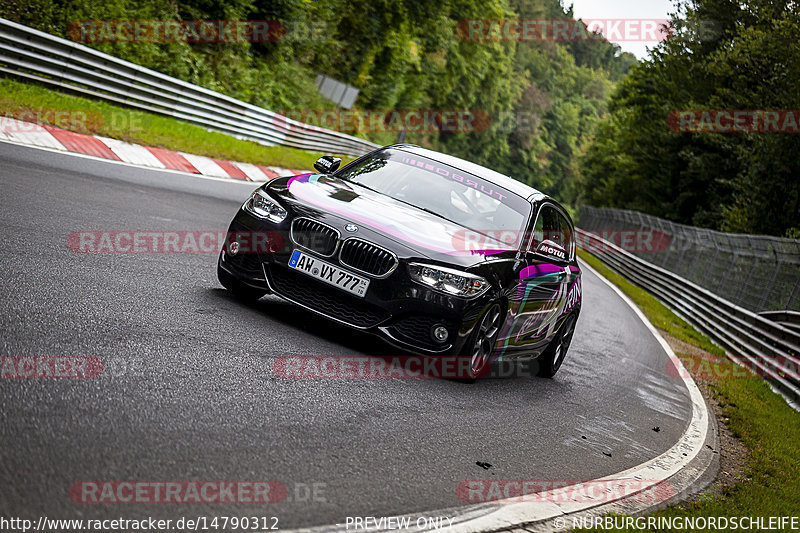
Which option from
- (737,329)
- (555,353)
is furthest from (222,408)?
(737,329)

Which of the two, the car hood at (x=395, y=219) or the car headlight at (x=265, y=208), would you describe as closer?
the car hood at (x=395, y=219)

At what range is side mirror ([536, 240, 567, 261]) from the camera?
7.85m

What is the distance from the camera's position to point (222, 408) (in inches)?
180

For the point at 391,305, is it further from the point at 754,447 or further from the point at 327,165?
the point at 754,447

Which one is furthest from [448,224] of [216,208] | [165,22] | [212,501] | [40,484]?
[165,22]

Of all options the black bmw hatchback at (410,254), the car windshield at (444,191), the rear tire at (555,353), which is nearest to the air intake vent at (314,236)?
the black bmw hatchback at (410,254)

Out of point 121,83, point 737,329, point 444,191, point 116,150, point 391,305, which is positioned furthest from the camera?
→ point 121,83

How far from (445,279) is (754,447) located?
3.77 m

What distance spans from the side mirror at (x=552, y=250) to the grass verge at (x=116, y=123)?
30.2 ft

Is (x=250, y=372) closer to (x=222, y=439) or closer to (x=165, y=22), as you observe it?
(x=222, y=439)

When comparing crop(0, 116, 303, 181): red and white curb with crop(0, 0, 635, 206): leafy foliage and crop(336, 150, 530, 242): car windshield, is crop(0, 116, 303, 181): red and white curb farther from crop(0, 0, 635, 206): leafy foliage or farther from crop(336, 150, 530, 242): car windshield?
crop(336, 150, 530, 242): car windshield

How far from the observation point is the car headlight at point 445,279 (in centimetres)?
636

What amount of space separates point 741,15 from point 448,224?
4200 cm

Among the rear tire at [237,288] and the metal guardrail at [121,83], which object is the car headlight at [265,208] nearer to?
the rear tire at [237,288]
